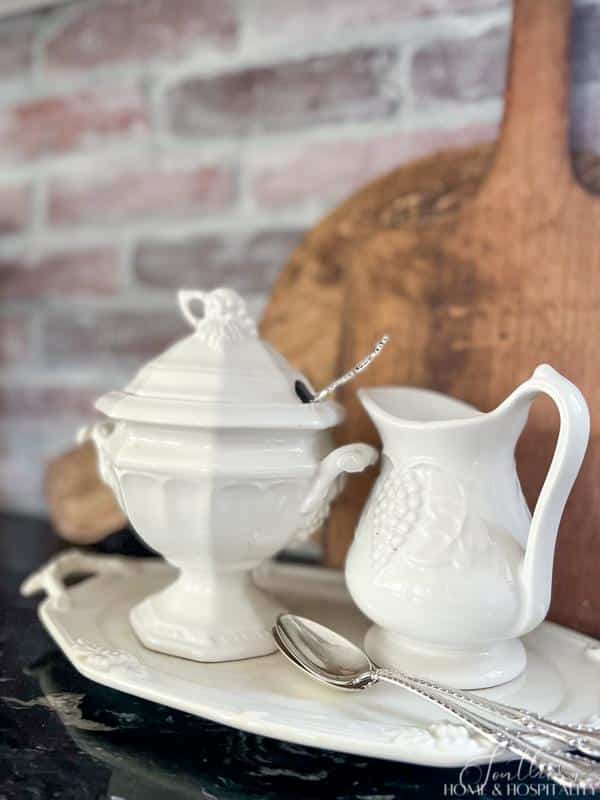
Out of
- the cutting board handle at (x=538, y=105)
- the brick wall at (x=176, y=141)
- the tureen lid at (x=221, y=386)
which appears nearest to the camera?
the tureen lid at (x=221, y=386)

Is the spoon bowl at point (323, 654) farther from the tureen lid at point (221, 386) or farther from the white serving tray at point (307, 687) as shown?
the tureen lid at point (221, 386)

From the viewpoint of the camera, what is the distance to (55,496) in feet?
2.77

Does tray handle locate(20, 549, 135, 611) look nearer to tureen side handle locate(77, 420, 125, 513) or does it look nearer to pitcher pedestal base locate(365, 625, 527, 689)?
tureen side handle locate(77, 420, 125, 513)

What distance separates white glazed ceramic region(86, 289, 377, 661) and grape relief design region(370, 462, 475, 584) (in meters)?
0.04

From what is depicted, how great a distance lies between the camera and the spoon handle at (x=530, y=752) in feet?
1.23

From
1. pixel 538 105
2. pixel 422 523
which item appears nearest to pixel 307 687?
pixel 422 523

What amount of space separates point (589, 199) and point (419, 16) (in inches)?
10.6

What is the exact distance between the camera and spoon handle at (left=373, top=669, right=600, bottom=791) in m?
0.37

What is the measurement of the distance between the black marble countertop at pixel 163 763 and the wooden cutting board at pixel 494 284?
224mm

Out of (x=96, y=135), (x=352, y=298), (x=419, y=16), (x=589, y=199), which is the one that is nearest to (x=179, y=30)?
(x=96, y=135)

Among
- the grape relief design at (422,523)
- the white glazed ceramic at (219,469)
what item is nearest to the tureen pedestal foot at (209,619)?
the white glazed ceramic at (219,469)

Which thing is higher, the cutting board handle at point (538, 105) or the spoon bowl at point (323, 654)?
the cutting board handle at point (538, 105)

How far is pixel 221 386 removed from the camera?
51cm

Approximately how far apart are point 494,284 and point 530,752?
366 millimetres
